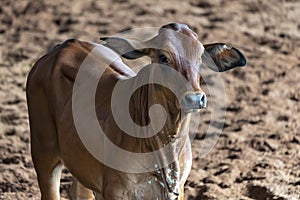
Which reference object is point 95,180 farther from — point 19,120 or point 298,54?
point 298,54

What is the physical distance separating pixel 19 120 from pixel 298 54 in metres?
3.33

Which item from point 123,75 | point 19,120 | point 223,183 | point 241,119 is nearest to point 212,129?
point 241,119

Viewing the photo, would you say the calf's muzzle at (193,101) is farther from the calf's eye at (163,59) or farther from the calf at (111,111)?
the calf's eye at (163,59)

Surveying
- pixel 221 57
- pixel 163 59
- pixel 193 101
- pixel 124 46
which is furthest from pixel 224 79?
pixel 193 101

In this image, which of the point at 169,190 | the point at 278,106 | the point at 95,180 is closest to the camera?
the point at 169,190

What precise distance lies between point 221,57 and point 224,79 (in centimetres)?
400

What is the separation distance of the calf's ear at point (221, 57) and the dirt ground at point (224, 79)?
173cm

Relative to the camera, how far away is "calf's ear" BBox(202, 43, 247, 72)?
450 cm

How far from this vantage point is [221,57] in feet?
15.0

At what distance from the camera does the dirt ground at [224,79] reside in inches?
255

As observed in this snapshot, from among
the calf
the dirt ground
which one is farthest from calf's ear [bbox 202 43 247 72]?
the dirt ground

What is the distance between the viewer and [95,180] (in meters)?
4.73

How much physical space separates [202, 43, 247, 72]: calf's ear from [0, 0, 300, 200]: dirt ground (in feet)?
5.68

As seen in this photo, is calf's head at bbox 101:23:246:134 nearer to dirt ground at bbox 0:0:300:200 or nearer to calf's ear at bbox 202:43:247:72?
calf's ear at bbox 202:43:247:72
